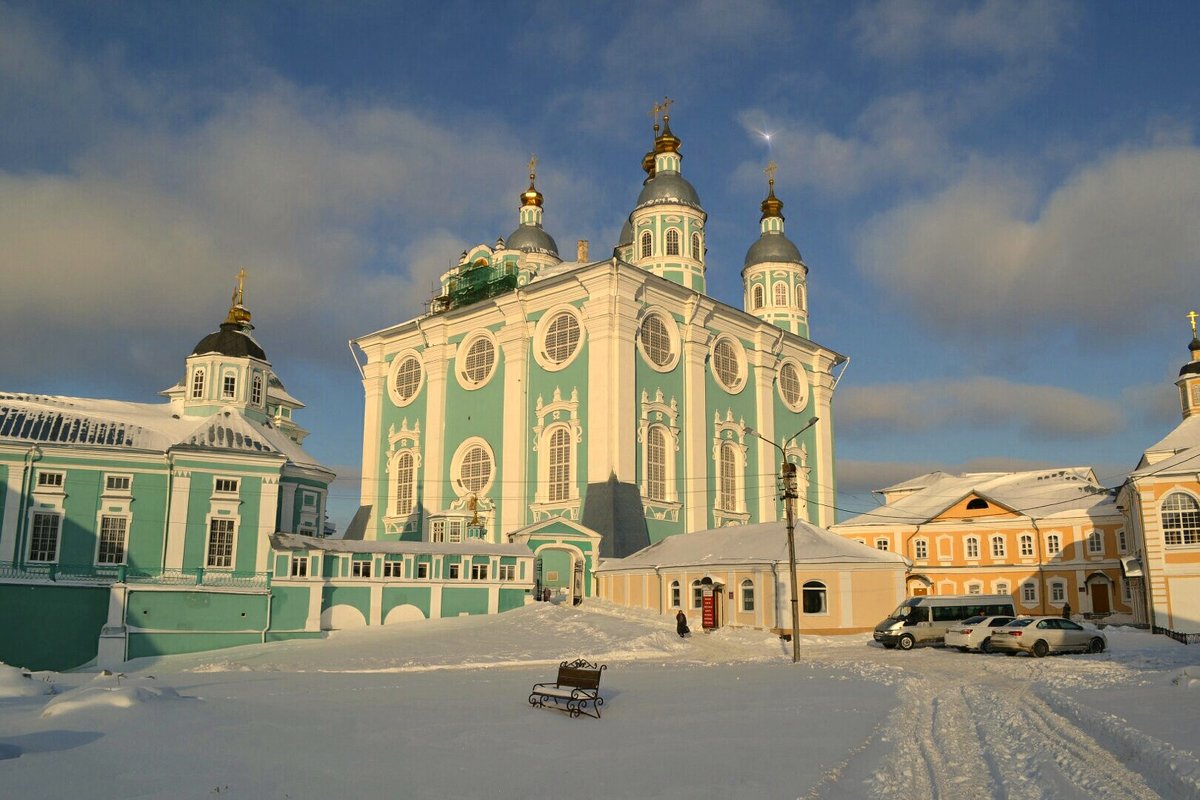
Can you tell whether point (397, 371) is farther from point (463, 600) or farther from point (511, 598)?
point (463, 600)

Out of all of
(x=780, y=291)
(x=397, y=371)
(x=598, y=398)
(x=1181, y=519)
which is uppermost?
(x=780, y=291)

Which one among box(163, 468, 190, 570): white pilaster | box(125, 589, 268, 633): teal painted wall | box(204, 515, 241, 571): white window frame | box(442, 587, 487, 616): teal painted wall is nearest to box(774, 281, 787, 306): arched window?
box(442, 587, 487, 616): teal painted wall

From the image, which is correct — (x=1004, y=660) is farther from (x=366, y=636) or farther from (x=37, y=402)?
(x=37, y=402)

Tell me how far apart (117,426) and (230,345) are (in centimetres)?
706

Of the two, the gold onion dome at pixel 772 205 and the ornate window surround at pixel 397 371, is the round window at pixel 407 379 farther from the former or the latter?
the gold onion dome at pixel 772 205

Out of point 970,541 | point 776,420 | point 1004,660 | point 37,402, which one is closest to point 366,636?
point 37,402

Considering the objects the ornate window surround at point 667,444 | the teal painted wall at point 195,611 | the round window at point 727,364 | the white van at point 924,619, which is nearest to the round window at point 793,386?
the round window at point 727,364

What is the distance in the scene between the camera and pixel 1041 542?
4953cm

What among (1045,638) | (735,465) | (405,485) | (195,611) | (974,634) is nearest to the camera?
(1045,638)

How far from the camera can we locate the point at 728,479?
49.2 metres

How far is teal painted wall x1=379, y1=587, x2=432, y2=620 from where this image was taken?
35.6 m

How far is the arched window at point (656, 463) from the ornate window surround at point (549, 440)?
10.6ft

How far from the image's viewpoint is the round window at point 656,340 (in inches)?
1805

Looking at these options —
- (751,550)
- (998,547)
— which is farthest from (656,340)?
(998,547)
